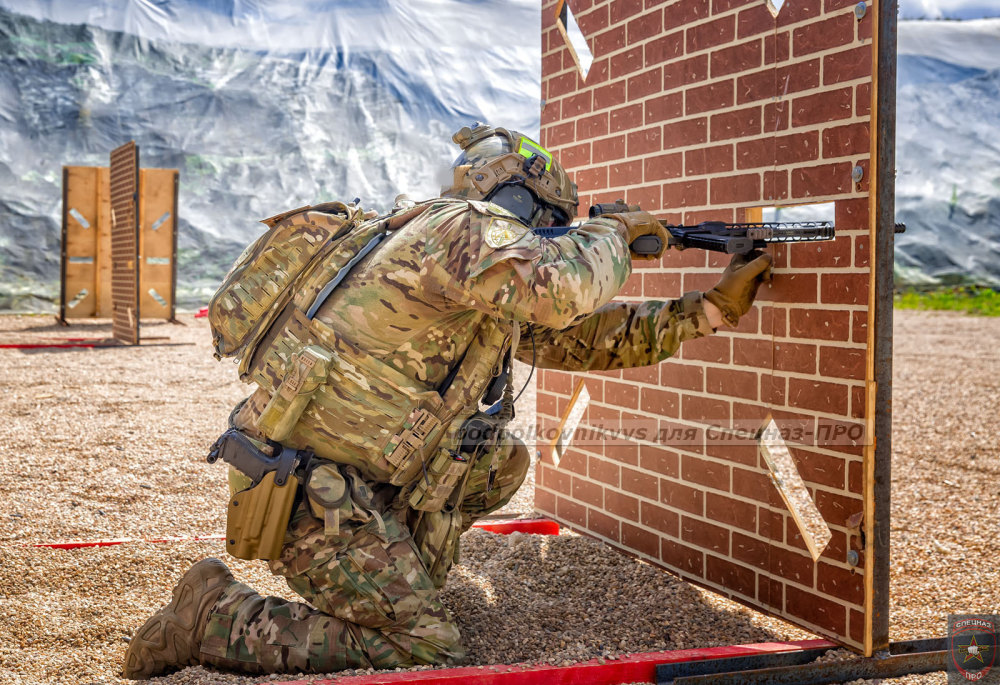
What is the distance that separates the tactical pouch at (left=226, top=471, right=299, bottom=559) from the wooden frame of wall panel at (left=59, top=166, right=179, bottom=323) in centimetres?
1001

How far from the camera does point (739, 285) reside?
2.65 metres

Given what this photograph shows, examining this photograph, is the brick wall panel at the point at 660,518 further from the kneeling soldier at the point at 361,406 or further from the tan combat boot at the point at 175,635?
the tan combat boot at the point at 175,635

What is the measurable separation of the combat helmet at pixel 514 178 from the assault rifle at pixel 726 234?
0.12 metres

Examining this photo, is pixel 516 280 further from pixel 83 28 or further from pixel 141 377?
pixel 83 28

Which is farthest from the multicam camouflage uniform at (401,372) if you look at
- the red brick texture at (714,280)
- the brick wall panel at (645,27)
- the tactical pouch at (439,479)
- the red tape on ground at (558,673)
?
the brick wall panel at (645,27)

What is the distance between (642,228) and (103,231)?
36.3 feet

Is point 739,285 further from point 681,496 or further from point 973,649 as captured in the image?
point 973,649

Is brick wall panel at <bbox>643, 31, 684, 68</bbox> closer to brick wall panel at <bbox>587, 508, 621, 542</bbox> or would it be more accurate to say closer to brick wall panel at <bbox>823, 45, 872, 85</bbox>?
brick wall panel at <bbox>823, 45, 872, 85</bbox>

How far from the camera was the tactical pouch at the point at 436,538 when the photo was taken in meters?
2.61

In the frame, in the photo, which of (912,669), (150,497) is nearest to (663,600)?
(912,669)

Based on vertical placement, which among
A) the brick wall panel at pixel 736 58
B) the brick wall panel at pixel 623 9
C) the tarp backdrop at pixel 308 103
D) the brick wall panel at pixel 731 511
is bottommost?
the brick wall panel at pixel 731 511

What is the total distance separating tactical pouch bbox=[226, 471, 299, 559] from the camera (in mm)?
2348

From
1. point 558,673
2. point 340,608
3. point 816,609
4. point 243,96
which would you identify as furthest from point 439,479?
point 243,96

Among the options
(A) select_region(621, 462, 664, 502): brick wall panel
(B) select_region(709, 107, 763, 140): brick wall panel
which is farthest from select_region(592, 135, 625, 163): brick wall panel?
(A) select_region(621, 462, 664, 502): brick wall panel
